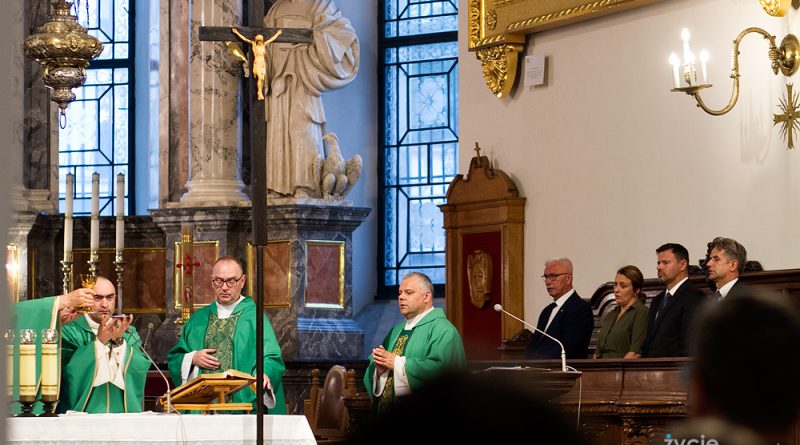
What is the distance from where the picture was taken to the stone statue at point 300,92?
1272 cm

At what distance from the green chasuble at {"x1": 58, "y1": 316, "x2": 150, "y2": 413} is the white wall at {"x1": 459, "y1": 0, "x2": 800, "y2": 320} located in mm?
4099

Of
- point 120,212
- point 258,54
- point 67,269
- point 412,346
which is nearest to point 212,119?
point 120,212

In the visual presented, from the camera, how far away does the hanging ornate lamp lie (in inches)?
302

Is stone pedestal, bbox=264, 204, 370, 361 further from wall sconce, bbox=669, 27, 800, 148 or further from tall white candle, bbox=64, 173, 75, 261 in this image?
wall sconce, bbox=669, 27, 800, 148

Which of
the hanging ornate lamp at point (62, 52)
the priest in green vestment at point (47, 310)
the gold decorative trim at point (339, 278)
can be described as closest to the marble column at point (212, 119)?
the gold decorative trim at point (339, 278)

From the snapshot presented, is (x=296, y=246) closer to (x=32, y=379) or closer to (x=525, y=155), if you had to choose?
(x=525, y=155)

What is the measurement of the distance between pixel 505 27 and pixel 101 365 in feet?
17.1

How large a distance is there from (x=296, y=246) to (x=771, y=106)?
5.12 meters

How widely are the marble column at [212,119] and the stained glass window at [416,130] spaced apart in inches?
83.2

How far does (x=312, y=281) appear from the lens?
12852 millimetres

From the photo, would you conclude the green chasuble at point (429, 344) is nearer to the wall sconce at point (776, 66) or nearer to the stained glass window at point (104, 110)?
the wall sconce at point (776, 66)

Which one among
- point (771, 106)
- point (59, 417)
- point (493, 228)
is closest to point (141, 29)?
point (493, 228)

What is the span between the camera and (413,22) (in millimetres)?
14617

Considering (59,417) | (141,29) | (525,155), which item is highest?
(141,29)
